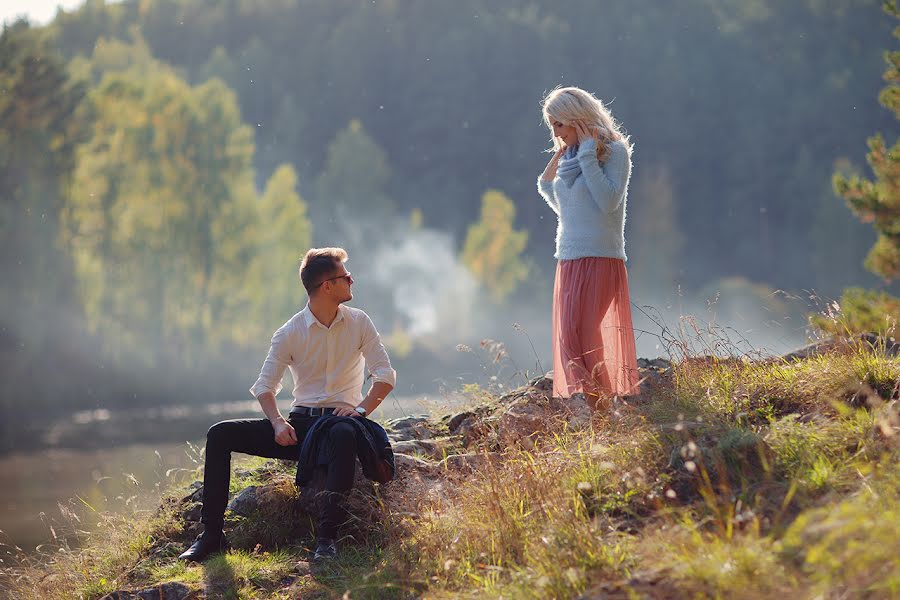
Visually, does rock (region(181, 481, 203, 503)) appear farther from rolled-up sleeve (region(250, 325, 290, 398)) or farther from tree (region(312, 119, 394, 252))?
tree (region(312, 119, 394, 252))

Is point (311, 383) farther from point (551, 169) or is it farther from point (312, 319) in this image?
point (551, 169)

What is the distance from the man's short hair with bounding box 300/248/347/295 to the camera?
4.75 m

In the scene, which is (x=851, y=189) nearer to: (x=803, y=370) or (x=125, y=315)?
(x=803, y=370)

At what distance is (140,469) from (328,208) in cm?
3058

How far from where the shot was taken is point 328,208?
4153 cm

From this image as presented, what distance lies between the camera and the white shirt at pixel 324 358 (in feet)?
15.7

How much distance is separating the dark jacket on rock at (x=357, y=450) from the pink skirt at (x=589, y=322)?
3.65 feet

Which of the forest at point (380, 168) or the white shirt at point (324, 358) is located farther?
the forest at point (380, 168)

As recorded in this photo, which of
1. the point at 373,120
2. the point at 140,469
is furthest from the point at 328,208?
the point at 140,469

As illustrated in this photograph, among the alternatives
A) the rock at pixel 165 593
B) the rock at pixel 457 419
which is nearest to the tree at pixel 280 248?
the rock at pixel 457 419

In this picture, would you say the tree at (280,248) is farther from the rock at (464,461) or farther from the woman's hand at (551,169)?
the rock at (464,461)

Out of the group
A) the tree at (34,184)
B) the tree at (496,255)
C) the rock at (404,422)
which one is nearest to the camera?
the rock at (404,422)

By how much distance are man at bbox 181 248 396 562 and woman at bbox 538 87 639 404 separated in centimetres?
101

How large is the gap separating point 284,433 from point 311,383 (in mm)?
416
